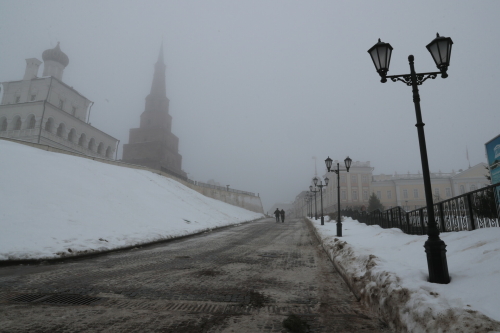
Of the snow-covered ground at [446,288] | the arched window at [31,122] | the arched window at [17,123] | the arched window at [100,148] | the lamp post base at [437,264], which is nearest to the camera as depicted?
the snow-covered ground at [446,288]

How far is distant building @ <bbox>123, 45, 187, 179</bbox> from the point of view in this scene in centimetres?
6250

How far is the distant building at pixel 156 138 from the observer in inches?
2461

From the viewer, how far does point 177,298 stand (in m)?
4.40

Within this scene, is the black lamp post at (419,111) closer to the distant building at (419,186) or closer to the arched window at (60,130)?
the arched window at (60,130)

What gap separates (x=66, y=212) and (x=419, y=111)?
44.7 feet

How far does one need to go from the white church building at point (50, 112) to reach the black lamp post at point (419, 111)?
4460 cm

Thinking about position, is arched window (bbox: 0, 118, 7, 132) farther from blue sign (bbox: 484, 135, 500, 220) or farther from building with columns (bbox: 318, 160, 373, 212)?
building with columns (bbox: 318, 160, 373, 212)

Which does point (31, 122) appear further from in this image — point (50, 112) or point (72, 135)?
point (72, 135)

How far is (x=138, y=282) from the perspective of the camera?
5406 mm

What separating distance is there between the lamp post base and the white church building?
45.9 metres

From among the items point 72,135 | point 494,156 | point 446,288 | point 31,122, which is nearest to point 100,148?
point 72,135

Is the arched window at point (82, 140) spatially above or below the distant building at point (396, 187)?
above

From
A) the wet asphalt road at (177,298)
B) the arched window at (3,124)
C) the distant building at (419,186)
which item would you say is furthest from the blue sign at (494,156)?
the distant building at (419,186)

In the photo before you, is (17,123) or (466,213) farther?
(17,123)
